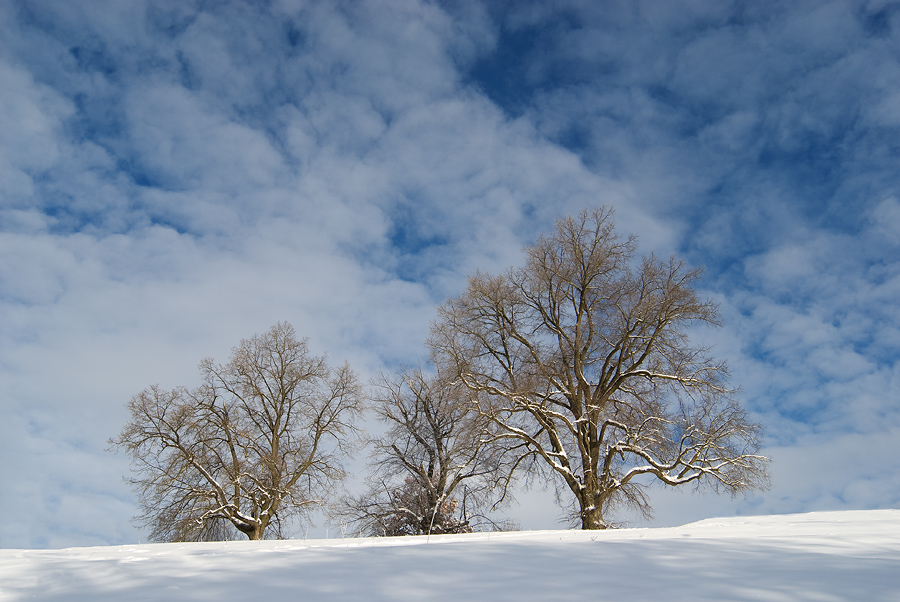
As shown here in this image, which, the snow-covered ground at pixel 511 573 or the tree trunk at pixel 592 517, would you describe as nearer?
the snow-covered ground at pixel 511 573

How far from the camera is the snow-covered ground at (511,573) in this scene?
2.89 m

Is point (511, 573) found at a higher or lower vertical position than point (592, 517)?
lower

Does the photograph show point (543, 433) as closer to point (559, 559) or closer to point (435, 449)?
point (435, 449)

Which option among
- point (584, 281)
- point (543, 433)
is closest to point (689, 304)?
point (584, 281)

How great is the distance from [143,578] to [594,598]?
2.80 metres

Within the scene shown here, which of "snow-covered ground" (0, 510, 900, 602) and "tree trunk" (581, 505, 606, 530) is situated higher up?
"tree trunk" (581, 505, 606, 530)

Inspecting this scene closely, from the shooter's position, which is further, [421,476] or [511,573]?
[421,476]

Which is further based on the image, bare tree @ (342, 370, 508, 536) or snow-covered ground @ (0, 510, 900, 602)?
bare tree @ (342, 370, 508, 536)

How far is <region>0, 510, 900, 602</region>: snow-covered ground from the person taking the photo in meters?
2.89

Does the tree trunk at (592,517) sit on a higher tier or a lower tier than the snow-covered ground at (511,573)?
higher

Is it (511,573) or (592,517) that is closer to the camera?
(511,573)

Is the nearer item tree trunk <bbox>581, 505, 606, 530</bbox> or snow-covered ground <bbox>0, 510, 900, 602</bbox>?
snow-covered ground <bbox>0, 510, 900, 602</bbox>

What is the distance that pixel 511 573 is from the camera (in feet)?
11.0

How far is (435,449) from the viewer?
22797 mm
